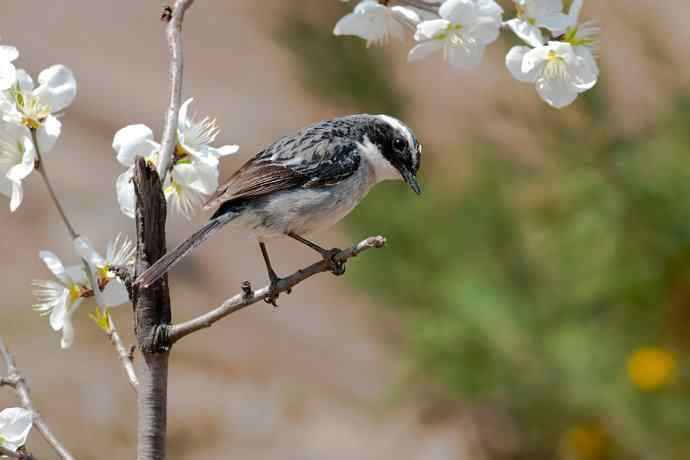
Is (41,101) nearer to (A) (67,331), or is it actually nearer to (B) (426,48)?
(A) (67,331)

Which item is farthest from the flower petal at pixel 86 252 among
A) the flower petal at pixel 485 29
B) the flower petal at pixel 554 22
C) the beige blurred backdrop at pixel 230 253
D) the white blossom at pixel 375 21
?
the beige blurred backdrop at pixel 230 253

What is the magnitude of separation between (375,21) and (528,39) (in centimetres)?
30

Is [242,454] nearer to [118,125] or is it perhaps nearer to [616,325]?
[616,325]

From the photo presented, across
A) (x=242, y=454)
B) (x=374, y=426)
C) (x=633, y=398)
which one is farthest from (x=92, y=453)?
(x=633, y=398)

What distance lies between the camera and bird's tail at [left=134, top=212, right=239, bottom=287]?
147cm

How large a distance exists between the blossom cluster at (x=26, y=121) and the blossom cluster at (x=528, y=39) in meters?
0.56

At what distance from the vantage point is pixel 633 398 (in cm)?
500

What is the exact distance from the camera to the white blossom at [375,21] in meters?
1.81

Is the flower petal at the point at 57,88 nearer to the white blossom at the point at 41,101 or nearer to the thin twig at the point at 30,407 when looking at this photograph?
the white blossom at the point at 41,101

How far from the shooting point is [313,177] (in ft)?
8.88

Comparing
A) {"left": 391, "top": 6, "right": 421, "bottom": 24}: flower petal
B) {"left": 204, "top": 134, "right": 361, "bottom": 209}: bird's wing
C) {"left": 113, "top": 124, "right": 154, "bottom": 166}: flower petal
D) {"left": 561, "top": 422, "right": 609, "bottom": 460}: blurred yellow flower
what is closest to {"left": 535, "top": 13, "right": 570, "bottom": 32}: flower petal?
{"left": 391, "top": 6, "right": 421, "bottom": 24}: flower petal

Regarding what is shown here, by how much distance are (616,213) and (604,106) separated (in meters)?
0.54

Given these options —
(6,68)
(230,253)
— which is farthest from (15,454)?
(230,253)

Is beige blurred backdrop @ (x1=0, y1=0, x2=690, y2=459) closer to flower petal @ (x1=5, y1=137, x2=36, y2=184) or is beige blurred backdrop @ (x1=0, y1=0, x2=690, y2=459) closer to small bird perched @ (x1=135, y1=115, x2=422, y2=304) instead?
small bird perched @ (x1=135, y1=115, x2=422, y2=304)
